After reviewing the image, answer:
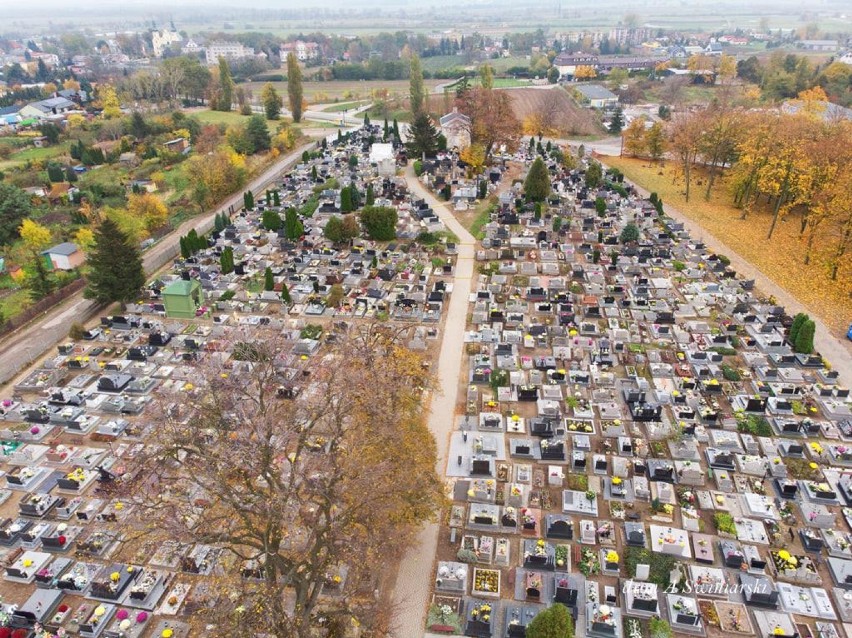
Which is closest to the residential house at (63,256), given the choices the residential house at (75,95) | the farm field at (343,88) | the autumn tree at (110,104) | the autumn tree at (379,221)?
the autumn tree at (379,221)

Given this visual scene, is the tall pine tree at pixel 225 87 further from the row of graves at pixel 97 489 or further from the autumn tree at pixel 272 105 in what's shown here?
the row of graves at pixel 97 489

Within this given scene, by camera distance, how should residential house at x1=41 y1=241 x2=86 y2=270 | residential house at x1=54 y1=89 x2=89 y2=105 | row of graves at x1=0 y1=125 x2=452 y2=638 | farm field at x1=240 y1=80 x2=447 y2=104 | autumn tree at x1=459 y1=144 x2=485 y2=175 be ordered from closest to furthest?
row of graves at x1=0 y1=125 x2=452 y2=638, residential house at x1=41 y1=241 x2=86 y2=270, autumn tree at x1=459 y1=144 x2=485 y2=175, residential house at x1=54 y1=89 x2=89 y2=105, farm field at x1=240 y1=80 x2=447 y2=104

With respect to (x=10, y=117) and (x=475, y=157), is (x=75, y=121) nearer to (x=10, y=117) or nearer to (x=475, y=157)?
(x=10, y=117)

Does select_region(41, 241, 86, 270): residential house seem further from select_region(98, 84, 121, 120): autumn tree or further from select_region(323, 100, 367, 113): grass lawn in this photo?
select_region(323, 100, 367, 113): grass lawn

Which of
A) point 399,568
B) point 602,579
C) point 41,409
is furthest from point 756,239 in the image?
point 41,409

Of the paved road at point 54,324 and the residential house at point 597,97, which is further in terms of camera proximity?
the residential house at point 597,97

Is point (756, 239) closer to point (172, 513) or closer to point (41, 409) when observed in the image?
point (172, 513)

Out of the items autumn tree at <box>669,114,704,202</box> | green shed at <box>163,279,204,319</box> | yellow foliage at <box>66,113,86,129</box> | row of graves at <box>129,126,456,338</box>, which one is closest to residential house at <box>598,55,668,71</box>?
autumn tree at <box>669,114,704,202</box>
